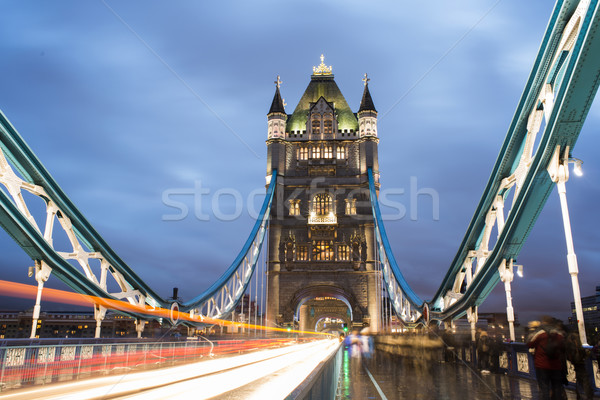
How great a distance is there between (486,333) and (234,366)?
804cm

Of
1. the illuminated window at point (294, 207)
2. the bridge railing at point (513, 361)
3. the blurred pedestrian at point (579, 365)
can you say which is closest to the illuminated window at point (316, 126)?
the illuminated window at point (294, 207)

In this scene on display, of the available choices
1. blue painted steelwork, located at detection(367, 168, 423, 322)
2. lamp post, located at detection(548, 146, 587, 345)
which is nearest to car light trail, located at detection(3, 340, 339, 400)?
lamp post, located at detection(548, 146, 587, 345)

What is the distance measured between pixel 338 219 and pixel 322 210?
1810 mm

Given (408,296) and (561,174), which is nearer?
(561,174)

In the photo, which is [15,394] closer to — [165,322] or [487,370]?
[487,370]

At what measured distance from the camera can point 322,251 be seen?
41875 mm

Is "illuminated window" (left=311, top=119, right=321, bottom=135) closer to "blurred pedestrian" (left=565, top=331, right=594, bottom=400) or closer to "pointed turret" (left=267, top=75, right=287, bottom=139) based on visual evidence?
"pointed turret" (left=267, top=75, right=287, bottom=139)

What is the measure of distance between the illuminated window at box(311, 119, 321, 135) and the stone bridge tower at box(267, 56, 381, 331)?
0.10 meters

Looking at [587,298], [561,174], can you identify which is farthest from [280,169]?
[587,298]

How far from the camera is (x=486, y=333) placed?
1431 cm

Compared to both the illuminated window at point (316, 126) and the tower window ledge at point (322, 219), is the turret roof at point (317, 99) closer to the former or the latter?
the illuminated window at point (316, 126)

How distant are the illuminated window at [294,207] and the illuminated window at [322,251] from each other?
11.5ft

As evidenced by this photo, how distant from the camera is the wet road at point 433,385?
8.88 meters

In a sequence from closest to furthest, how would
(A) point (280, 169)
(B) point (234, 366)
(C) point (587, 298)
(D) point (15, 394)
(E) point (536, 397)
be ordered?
(D) point (15, 394) → (E) point (536, 397) → (B) point (234, 366) → (A) point (280, 169) → (C) point (587, 298)
